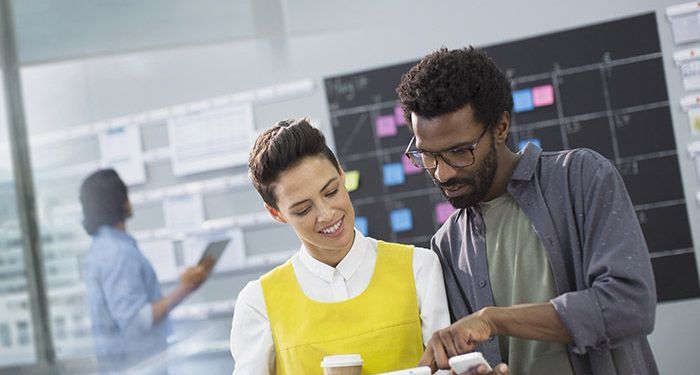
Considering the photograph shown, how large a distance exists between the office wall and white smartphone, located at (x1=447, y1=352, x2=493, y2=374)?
2.37m

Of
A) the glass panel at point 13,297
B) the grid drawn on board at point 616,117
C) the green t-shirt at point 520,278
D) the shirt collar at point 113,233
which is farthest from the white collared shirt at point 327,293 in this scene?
the glass panel at point 13,297

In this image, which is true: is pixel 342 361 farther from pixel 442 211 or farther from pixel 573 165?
pixel 442 211

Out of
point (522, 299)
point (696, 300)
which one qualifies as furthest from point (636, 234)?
point (696, 300)

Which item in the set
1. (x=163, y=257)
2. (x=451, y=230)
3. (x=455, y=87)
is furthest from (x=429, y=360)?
(x=163, y=257)

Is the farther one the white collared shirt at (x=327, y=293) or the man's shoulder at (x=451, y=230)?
the man's shoulder at (x=451, y=230)

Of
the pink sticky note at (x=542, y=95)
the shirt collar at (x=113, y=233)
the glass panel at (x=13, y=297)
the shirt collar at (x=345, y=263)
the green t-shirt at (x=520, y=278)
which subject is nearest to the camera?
the green t-shirt at (x=520, y=278)

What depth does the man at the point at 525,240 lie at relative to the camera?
1464mm

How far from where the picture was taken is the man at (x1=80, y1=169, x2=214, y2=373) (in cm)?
364

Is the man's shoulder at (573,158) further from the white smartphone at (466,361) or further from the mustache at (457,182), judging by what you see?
the white smartphone at (466,361)

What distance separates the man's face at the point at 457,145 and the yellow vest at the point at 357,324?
17 cm

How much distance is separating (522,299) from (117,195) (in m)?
2.74

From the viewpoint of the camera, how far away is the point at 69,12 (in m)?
4.49

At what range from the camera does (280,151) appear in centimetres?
172

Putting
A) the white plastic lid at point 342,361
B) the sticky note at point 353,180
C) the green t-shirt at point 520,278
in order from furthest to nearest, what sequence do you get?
the sticky note at point 353,180, the green t-shirt at point 520,278, the white plastic lid at point 342,361
